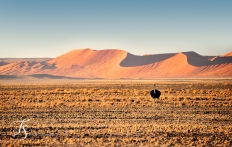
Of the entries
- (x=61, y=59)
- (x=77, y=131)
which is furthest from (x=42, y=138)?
(x=61, y=59)

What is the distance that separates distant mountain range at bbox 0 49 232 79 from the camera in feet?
369

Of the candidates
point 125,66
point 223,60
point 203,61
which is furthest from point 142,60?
point 223,60

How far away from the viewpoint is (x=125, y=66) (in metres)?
131

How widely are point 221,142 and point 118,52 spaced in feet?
462

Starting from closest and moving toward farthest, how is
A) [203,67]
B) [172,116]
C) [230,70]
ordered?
[172,116] < [230,70] < [203,67]

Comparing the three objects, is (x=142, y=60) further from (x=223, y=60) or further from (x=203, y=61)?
(x=223, y=60)

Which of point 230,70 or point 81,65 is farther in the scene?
point 81,65

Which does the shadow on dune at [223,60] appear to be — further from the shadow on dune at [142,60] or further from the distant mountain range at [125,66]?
the shadow on dune at [142,60]

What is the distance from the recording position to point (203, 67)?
113 meters

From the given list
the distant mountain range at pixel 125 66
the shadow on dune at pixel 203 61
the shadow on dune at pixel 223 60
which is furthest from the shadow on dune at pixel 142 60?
the shadow on dune at pixel 223 60

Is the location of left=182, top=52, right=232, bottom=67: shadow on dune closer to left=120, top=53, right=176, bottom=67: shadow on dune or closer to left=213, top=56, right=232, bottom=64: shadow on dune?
left=213, top=56, right=232, bottom=64: shadow on dune

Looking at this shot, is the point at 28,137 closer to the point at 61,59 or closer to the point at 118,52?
the point at 118,52

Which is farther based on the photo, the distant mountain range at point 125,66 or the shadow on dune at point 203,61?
the shadow on dune at point 203,61

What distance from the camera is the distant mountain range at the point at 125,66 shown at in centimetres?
11238
